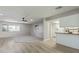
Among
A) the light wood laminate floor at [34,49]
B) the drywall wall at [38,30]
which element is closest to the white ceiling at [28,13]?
→ the drywall wall at [38,30]

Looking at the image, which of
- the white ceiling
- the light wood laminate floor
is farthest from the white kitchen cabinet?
the white ceiling

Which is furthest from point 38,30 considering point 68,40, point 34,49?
point 68,40

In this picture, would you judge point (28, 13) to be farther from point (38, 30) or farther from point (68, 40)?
point (68, 40)

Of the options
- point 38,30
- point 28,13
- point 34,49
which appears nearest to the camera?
point 28,13

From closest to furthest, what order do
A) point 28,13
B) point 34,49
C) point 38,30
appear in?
1. point 28,13
2. point 34,49
3. point 38,30

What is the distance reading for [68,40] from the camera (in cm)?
332

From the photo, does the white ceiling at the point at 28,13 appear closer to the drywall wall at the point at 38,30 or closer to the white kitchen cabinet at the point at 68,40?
the drywall wall at the point at 38,30

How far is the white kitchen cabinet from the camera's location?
3.06 metres

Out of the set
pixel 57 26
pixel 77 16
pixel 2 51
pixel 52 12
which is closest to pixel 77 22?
pixel 77 16

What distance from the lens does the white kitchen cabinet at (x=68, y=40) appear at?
3059 mm

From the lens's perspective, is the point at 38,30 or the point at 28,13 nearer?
the point at 28,13

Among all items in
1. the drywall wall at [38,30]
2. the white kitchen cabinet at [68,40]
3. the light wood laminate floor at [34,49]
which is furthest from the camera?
the drywall wall at [38,30]
